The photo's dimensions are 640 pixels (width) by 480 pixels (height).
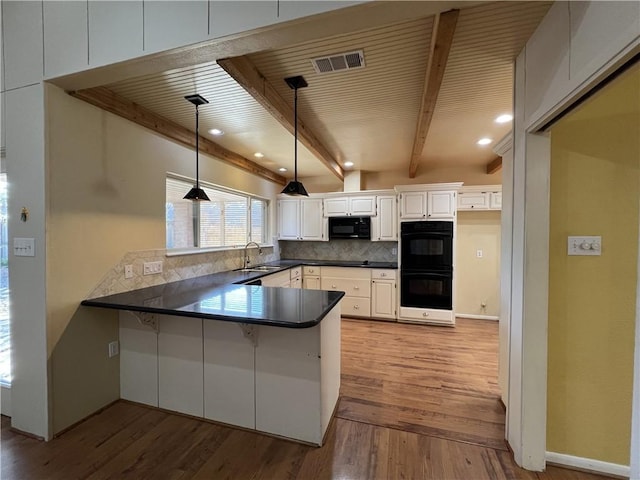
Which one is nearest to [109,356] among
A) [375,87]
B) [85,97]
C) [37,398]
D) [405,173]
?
[37,398]

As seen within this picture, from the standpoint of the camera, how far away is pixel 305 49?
180 cm

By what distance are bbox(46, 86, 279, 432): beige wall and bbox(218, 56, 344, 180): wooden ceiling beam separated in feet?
4.11

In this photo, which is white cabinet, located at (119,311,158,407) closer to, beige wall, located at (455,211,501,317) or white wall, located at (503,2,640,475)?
white wall, located at (503,2,640,475)

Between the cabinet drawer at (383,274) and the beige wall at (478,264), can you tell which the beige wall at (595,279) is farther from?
the beige wall at (478,264)

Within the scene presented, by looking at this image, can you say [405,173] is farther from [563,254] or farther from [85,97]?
[85,97]

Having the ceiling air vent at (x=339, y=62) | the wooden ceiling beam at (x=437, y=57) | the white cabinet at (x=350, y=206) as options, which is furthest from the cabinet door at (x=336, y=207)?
the ceiling air vent at (x=339, y=62)

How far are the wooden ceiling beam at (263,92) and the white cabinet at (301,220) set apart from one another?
77.3 inches

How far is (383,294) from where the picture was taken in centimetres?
460

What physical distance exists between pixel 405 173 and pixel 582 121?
3.60 m

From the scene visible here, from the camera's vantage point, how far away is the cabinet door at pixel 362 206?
4910mm

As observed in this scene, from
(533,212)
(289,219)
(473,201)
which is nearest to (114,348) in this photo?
(533,212)

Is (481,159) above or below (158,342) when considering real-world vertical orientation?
above

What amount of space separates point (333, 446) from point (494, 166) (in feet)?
15.1

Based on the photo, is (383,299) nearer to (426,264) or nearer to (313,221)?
(426,264)
